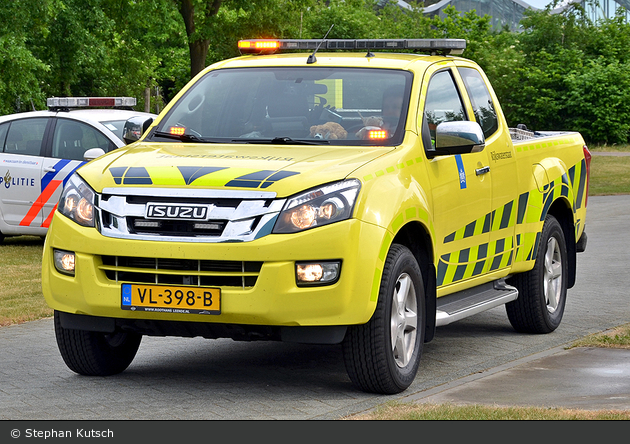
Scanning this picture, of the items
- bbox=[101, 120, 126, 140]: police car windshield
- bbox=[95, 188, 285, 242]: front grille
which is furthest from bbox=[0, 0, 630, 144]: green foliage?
bbox=[95, 188, 285, 242]: front grille

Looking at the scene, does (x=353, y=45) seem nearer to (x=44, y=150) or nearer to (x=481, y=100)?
(x=481, y=100)

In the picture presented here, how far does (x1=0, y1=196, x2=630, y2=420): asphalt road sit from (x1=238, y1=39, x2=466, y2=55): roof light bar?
2092 mm

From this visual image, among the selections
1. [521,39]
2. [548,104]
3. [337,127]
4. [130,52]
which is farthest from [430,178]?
[521,39]

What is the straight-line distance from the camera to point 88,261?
555cm

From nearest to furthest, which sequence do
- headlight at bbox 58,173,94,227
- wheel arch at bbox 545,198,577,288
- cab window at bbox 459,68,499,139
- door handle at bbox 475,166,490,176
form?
headlight at bbox 58,173,94,227 → door handle at bbox 475,166,490,176 → cab window at bbox 459,68,499,139 → wheel arch at bbox 545,198,577,288

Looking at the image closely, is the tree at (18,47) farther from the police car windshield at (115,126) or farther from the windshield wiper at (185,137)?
the windshield wiper at (185,137)

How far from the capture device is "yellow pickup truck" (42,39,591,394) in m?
5.31

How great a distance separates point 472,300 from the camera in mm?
7023

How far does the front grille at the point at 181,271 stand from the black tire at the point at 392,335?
2.20ft

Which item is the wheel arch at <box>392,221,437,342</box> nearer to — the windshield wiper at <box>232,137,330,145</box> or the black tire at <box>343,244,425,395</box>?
the black tire at <box>343,244,425,395</box>

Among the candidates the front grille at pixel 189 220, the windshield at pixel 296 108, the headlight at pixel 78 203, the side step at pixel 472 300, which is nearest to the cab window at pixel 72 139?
the windshield at pixel 296 108

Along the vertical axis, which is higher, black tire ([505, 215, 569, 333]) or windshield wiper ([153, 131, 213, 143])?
windshield wiper ([153, 131, 213, 143])

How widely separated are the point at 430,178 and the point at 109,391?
222 centimetres

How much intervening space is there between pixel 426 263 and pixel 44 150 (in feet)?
27.4
